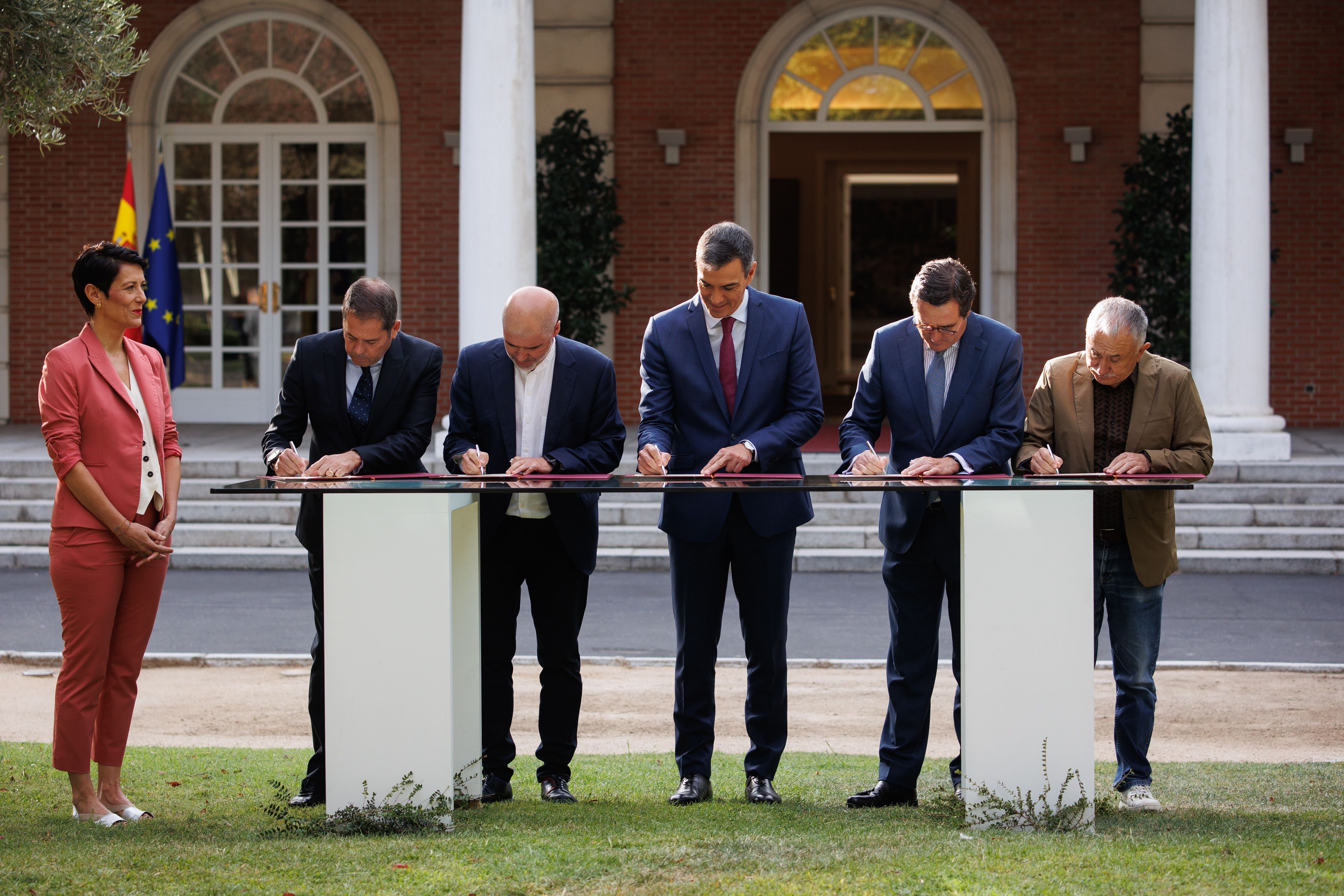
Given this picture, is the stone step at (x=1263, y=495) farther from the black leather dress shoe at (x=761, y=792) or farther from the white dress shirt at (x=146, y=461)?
the white dress shirt at (x=146, y=461)

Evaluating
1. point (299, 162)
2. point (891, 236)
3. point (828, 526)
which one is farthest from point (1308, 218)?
point (299, 162)

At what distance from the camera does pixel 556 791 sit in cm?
448

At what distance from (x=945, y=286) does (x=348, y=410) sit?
6.63ft

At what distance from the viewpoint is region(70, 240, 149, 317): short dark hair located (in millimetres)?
4266

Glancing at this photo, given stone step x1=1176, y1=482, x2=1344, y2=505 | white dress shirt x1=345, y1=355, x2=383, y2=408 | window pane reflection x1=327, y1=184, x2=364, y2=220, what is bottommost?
stone step x1=1176, y1=482, x2=1344, y2=505

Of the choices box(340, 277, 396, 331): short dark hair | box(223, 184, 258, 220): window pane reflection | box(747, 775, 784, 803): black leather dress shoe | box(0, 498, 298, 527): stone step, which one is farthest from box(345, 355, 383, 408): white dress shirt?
box(223, 184, 258, 220): window pane reflection

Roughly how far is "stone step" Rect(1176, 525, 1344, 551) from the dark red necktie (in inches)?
258

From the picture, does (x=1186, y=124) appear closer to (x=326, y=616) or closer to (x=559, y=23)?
(x=559, y=23)

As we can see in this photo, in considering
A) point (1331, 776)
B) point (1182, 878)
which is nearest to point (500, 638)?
point (1182, 878)

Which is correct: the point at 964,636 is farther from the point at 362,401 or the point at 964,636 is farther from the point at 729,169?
the point at 729,169

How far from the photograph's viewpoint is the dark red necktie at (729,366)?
15.0ft

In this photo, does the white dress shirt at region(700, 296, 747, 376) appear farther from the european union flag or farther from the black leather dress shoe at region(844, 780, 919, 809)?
the european union flag

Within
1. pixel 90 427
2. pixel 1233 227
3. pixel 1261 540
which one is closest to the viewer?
pixel 90 427

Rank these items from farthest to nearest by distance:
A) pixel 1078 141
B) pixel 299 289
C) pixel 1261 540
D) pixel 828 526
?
pixel 299 289, pixel 1078 141, pixel 828 526, pixel 1261 540
